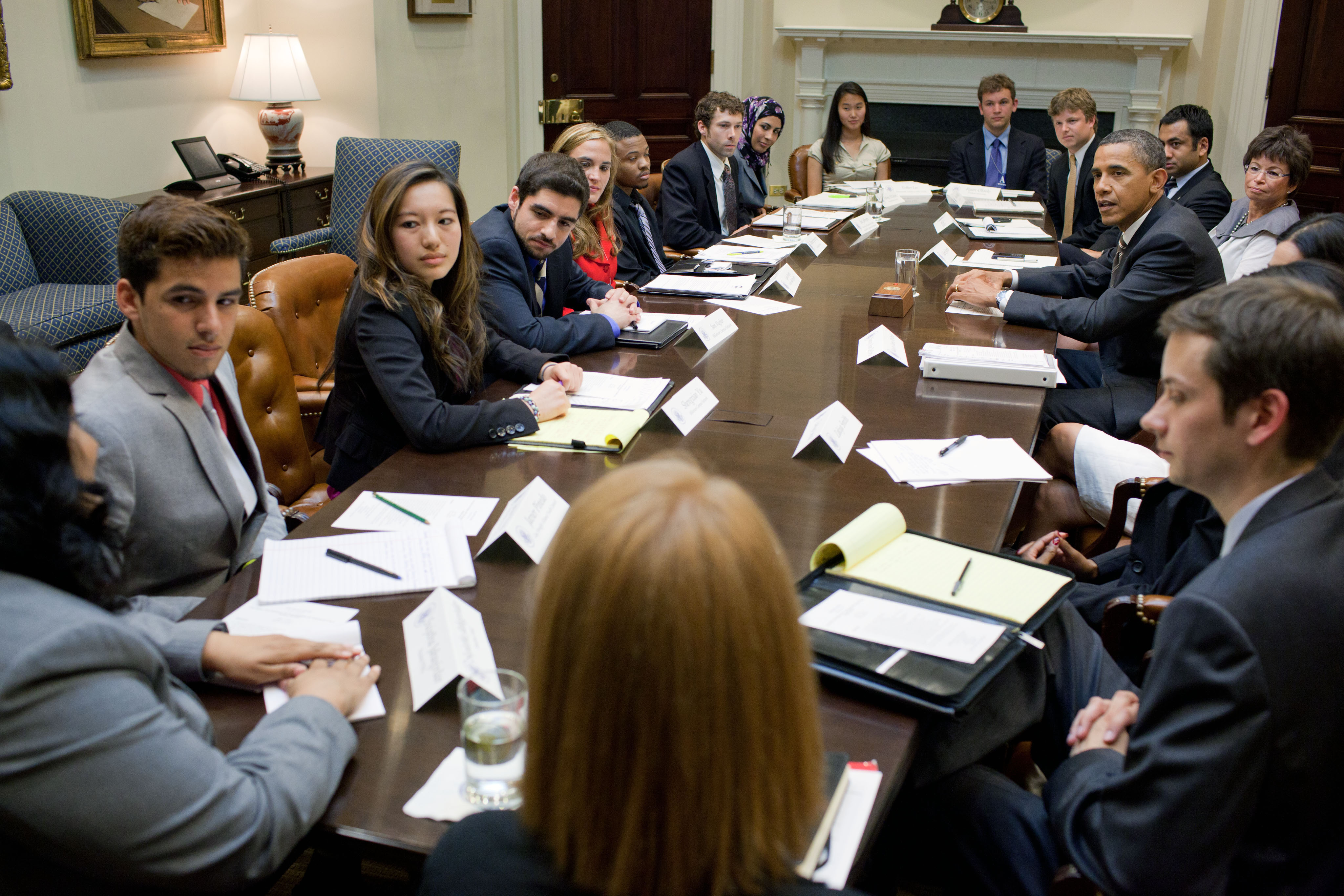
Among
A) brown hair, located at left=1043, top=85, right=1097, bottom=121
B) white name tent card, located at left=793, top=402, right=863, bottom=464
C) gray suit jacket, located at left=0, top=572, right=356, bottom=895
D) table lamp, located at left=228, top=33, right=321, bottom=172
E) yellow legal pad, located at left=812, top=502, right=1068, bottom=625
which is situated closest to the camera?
gray suit jacket, located at left=0, top=572, right=356, bottom=895

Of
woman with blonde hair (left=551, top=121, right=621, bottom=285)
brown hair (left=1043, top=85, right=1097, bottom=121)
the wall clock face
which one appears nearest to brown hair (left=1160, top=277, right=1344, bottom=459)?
woman with blonde hair (left=551, top=121, right=621, bottom=285)

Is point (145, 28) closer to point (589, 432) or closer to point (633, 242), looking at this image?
point (633, 242)

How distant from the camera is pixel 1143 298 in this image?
3.13 metres

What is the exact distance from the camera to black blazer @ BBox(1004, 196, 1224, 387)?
3.10 m

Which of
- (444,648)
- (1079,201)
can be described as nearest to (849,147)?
(1079,201)

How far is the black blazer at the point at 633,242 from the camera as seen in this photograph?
4254 mm

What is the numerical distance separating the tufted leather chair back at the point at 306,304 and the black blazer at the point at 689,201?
183 centimetres

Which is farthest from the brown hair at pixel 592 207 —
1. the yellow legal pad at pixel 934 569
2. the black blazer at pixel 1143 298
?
the yellow legal pad at pixel 934 569

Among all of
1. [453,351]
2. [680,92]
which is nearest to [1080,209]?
[680,92]

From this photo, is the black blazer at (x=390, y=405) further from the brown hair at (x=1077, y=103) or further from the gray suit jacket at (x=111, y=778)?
the brown hair at (x=1077, y=103)

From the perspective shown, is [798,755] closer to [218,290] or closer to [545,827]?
[545,827]

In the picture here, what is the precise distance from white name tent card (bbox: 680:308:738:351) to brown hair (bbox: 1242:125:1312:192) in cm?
251

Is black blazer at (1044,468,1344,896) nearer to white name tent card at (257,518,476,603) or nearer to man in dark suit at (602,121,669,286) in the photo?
white name tent card at (257,518,476,603)

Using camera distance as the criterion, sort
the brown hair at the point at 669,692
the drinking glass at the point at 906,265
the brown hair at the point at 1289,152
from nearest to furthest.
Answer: the brown hair at the point at 669,692 → the drinking glass at the point at 906,265 → the brown hair at the point at 1289,152
